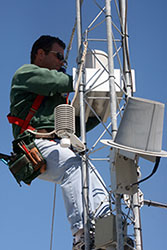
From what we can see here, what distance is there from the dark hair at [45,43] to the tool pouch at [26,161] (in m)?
1.42

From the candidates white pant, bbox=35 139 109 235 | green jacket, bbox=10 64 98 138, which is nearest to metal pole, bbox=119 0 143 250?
white pant, bbox=35 139 109 235

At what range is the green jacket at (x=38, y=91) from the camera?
7.82m

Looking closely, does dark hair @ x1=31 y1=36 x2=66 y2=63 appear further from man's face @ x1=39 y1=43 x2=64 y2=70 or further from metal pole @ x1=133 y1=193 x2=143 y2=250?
metal pole @ x1=133 y1=193 x2=143 y2=250

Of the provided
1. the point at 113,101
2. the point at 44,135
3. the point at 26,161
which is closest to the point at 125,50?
the point at 113,101

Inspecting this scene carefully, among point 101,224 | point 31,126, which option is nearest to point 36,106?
point 31,126

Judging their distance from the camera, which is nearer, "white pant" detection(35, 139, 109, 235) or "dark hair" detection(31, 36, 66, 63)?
"white pant" detection(35, 139, 109, 235)

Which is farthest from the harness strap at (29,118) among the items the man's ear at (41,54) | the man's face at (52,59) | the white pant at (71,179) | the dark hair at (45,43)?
the dark hair at (45,43)

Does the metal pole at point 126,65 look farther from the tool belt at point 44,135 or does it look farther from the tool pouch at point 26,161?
the tool pouch at point 26,161

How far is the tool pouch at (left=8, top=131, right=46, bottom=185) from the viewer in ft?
25.0

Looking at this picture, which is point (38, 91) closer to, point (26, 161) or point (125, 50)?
point (26, 161)

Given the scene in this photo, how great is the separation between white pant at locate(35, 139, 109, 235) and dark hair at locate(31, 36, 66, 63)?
4.91 feet

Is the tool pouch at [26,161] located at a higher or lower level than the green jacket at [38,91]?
lower

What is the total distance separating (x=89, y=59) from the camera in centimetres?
829

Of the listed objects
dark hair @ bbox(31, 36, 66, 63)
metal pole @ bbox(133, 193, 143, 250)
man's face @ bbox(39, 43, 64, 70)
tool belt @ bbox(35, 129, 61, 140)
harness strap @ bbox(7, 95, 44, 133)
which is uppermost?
dark hair @ bbox(31, 36, 66, 63)
